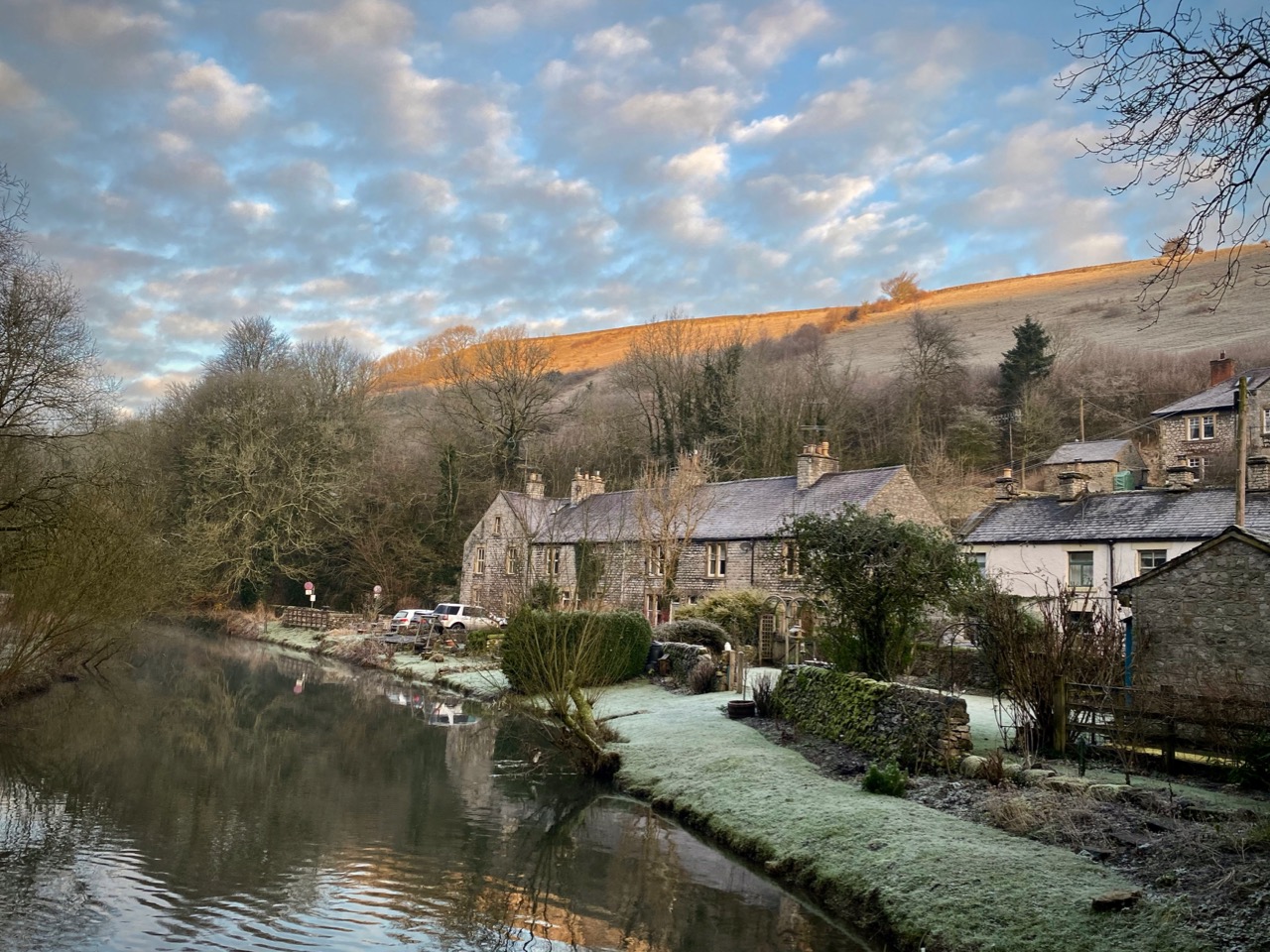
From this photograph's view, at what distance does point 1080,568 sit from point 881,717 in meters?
18.3

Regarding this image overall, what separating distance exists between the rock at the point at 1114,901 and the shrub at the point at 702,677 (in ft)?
54.0

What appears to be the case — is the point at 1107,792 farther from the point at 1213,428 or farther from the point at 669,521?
the point at 1213,428

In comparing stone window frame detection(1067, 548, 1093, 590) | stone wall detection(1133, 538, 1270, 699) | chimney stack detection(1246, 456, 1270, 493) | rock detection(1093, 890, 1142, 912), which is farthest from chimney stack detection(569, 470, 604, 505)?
rock detection(1093, 890, 1142, 912)

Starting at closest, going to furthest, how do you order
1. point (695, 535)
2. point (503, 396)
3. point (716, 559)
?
point (716, 559), point (695, 535), point (503, 396)

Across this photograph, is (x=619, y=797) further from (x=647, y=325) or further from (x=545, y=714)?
(x=647, y=325)

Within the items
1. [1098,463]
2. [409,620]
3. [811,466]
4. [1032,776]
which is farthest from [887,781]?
[1098,463]

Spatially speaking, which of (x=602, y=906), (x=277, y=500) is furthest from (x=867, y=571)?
(x=277, y=500)

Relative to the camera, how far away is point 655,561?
1526 inches

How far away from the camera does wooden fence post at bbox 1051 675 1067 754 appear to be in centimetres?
1477

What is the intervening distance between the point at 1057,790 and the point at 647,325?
50.2m

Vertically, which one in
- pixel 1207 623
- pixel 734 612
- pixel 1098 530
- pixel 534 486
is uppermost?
pixel 534 486

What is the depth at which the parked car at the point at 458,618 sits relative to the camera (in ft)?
129

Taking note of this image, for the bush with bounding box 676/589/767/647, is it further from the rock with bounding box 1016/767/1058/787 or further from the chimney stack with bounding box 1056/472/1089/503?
the rock with bounding box 1016/767/1058/787

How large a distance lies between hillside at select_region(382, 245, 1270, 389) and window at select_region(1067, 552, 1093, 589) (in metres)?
28.2
